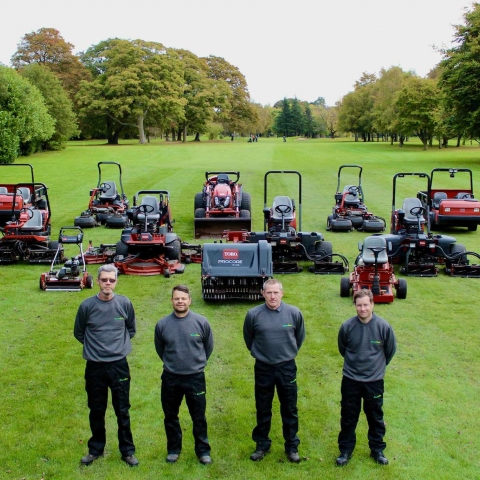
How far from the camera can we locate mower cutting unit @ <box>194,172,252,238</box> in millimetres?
18844

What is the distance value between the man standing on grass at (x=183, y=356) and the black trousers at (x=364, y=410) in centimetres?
135

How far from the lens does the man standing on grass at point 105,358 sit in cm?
628

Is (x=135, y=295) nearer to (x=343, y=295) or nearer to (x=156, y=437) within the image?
(x=343, y=295)

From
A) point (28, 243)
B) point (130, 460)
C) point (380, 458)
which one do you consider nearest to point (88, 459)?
A: point (130, 460)

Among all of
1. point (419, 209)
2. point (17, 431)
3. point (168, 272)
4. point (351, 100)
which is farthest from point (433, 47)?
point (351, 100)

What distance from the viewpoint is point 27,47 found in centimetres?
7688

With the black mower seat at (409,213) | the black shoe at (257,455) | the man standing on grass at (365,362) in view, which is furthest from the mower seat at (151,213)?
the man standing on grass at (365,362)

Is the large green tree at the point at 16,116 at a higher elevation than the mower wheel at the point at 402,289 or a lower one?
higher

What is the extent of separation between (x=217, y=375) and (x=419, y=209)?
818 cm

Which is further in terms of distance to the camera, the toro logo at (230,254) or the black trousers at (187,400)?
the toro logo at (230,254)

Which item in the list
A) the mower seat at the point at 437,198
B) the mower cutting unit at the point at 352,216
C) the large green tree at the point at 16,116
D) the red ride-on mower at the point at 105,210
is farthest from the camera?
the large green tree at the point at 16,116

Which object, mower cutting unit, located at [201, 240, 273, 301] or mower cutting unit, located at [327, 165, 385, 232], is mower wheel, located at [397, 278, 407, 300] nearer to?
mower cutting unit, located at [201, 240, 273, 301]

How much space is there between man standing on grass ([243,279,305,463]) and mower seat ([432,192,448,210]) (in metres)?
14.9

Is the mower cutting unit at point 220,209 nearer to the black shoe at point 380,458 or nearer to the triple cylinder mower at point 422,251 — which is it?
the triple cylinder mower at point 422,251
